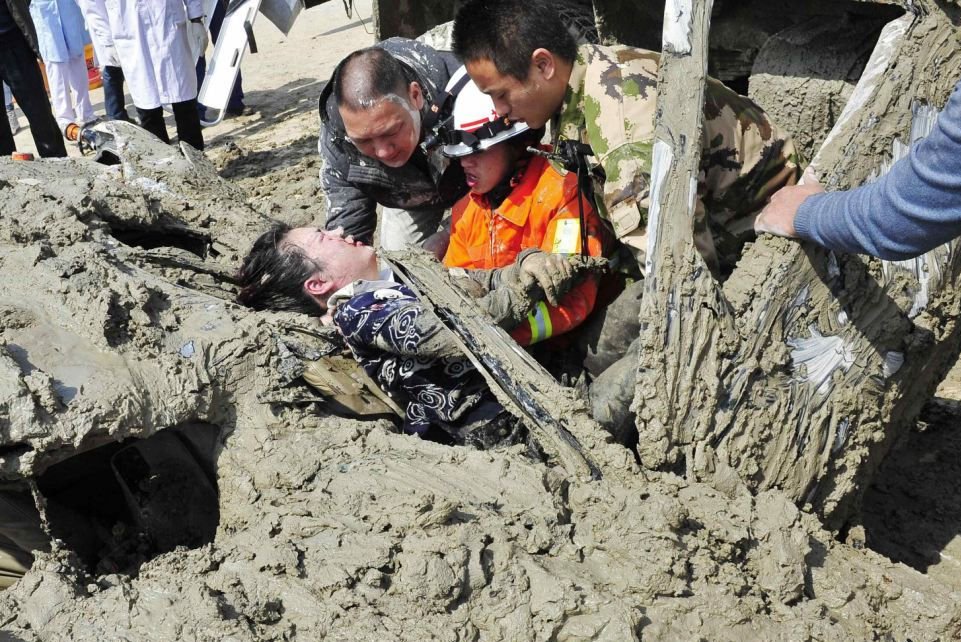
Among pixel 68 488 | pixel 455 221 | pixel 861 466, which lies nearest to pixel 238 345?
pixel 68 488

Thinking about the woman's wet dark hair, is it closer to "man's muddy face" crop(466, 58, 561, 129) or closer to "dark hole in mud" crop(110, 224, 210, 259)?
"dark hole in mud" crop(110, 224, 210, 259)

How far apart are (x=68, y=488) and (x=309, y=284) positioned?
1.08 meters

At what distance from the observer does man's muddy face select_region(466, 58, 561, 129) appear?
313 centimetres

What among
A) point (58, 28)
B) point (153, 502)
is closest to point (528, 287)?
point (153, 502)

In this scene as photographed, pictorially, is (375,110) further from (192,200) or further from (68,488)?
(68,488)

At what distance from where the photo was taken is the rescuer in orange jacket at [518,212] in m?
3.14

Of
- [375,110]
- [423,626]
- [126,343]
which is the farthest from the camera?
[375,110]

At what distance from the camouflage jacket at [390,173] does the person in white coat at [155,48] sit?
3.26m

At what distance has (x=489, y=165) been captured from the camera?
337 centimetres

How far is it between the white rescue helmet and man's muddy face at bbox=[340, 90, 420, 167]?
31cm

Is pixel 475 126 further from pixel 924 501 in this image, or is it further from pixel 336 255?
pixel 924 501

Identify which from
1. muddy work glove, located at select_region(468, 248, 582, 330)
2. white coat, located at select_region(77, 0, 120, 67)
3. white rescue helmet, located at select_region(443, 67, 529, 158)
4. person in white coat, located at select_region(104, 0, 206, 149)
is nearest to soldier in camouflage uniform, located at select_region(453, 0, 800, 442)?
white rescue helmet, located at select_region(443, 67, 529, 158)

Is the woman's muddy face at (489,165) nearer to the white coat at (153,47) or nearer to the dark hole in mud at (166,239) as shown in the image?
the dark hole in mud at (166,239)

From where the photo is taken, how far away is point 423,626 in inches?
83.7
